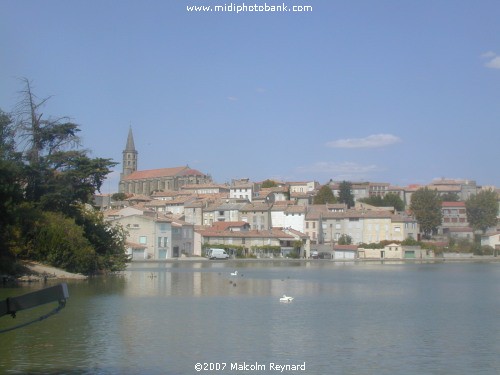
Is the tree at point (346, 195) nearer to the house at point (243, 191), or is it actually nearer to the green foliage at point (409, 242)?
the house at point (243, 191)

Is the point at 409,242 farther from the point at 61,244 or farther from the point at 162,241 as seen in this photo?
the point at 61,244

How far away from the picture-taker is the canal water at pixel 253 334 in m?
17.2

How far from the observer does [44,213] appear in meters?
42.8

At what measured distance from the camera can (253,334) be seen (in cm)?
2177

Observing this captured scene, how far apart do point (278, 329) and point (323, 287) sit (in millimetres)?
19421

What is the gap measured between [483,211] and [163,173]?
287ft

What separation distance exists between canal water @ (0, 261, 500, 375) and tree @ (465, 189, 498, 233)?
8962cm

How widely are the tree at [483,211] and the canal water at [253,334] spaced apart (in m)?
89.6

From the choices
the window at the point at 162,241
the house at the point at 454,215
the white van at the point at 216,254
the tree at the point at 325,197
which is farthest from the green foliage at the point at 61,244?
the house at the point at 454,215

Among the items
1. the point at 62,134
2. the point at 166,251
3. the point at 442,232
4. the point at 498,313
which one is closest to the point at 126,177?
the point at 442,232

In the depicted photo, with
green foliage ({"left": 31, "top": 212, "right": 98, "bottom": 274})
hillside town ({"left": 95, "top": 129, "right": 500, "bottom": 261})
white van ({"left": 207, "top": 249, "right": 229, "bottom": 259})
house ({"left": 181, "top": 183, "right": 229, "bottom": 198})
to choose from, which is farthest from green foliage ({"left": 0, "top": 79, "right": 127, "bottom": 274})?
house ({"left": 181, "top": 183, "right": 229, "bottom": 198})

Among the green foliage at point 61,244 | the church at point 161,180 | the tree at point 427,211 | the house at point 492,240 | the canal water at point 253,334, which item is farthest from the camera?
the church at point 161,180

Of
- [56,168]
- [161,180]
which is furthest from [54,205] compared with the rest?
[161,180]

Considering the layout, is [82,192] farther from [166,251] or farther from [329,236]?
[329,236]
